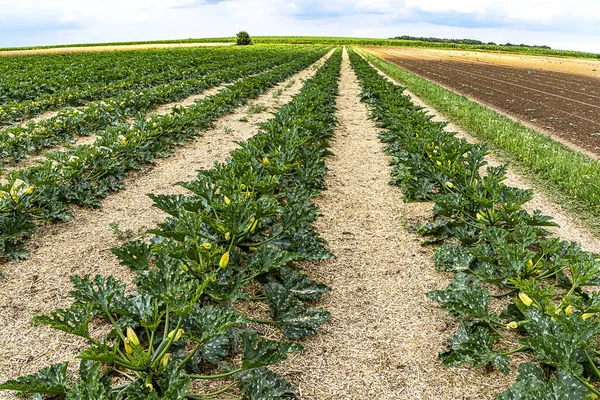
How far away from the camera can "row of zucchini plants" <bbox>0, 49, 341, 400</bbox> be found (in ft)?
6.88

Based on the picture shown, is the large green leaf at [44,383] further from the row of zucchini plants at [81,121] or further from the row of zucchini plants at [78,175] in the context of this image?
the row of zucchini plants at [81,121]

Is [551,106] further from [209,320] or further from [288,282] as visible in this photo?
[209,320]

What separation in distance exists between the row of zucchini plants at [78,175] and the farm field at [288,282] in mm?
32

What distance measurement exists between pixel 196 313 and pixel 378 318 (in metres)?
1.54

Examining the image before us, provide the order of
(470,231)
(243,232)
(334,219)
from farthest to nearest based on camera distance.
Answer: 1. (334,219)
2. (470,231)
3. (243,232)

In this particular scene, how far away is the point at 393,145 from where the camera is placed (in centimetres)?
789

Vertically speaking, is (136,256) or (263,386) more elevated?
(136,256)

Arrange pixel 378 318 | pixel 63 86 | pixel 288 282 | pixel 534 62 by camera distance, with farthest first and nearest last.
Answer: pixel 534 62 < pixel 63 86 < pixel 378 318 < pixel 288 282

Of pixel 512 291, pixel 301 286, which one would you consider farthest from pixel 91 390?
pixel 512 291

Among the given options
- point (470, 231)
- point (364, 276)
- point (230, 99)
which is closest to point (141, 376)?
point (364, 276)

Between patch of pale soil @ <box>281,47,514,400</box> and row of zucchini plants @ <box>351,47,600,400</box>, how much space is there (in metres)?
0.14

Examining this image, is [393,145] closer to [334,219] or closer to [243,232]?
[334,219]

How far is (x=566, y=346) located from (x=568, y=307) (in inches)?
20.3

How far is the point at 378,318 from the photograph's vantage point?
3.21 metres
